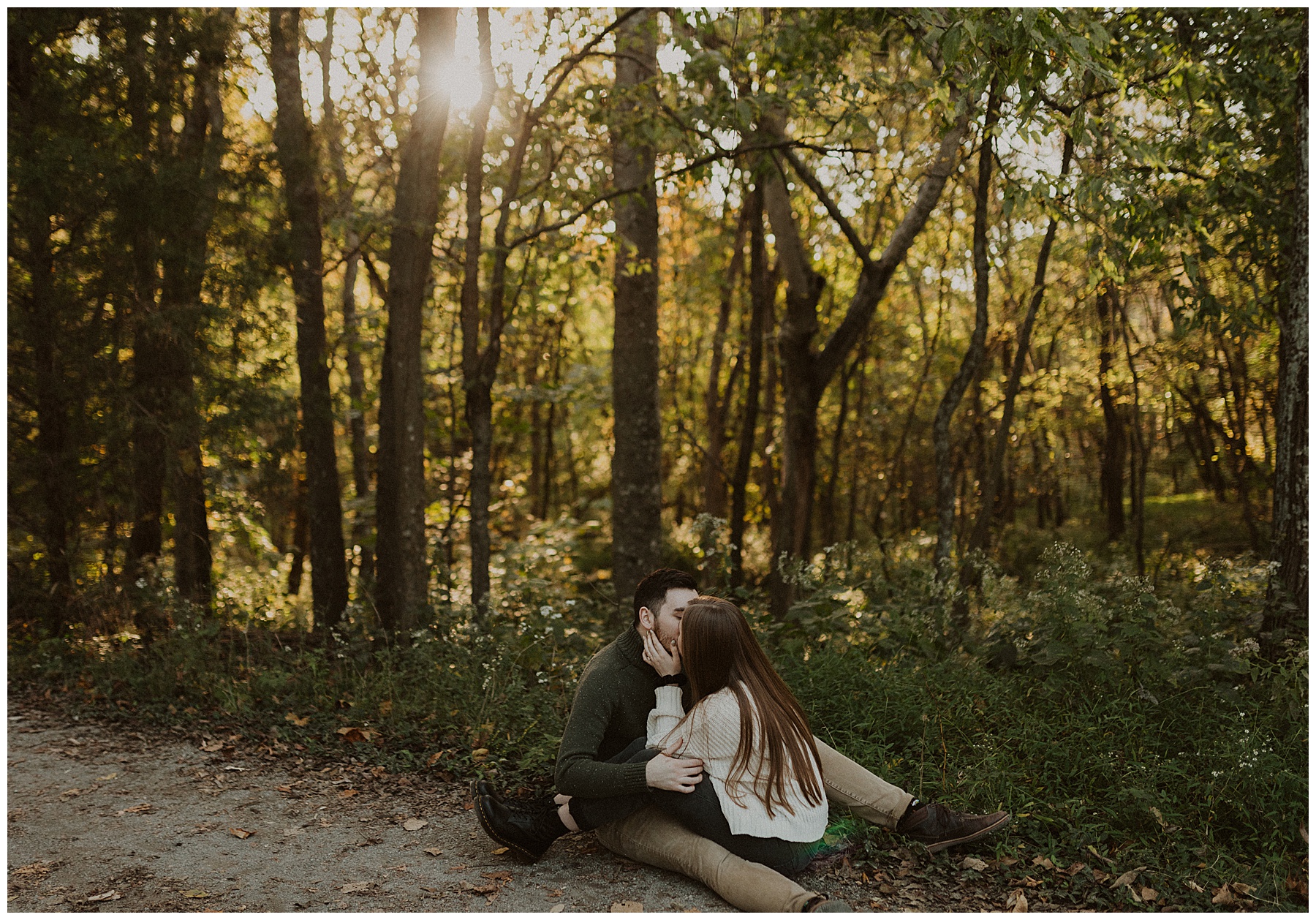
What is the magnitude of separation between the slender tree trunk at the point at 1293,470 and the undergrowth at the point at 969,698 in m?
0.17

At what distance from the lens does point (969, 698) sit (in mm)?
5000

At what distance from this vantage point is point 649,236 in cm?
865

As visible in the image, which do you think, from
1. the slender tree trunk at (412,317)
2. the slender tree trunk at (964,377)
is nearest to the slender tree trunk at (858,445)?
the slender tree trunk at (964,377)

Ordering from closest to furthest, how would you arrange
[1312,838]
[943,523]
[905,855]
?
[1312,838], [905,855], [943,523]

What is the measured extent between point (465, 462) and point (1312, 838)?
14.1 m

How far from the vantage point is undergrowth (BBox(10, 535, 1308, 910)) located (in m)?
3.99

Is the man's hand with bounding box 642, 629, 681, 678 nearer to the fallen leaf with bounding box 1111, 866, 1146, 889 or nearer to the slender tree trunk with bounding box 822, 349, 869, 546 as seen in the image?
the fallen leaf with bounding box 1111, 866, 1146, 889

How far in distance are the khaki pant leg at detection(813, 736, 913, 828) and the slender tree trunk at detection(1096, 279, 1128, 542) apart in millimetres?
11127

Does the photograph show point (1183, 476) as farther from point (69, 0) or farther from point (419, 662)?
point (69, 0)

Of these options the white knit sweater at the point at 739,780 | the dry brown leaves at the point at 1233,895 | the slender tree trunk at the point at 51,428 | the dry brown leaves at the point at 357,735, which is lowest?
the dry brown leaves at the point at 1233,895

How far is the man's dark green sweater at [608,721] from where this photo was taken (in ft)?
11.6

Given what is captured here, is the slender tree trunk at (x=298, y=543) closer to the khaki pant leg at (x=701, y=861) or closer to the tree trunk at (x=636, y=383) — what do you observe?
the tree trunk at (x=636, y=383)

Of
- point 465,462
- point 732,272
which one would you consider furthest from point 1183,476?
point 465,462

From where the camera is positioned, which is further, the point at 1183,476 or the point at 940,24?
the point at 1183,476
